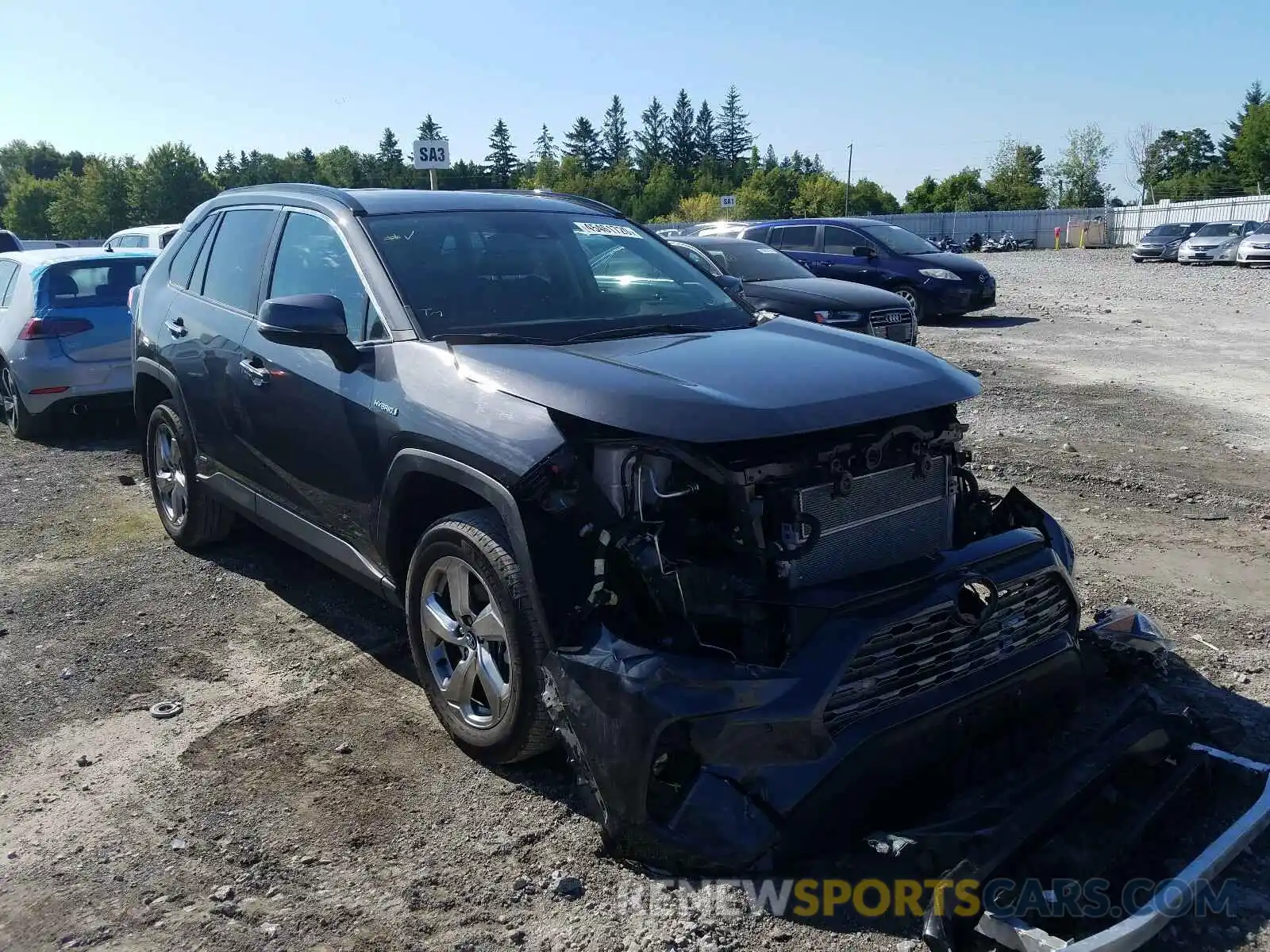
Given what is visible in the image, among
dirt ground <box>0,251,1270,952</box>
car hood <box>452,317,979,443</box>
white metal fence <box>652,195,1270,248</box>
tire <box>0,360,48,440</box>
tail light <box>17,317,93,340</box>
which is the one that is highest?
white metal fence <box>652,195,1270,248</box>

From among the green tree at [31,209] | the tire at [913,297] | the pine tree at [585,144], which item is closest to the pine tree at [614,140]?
the pine tree at [585,144]

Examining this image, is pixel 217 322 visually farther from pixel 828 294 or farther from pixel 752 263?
pixel 752 263

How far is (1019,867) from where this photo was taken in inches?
104

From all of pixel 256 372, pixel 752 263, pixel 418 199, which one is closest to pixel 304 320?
pixel 256 372

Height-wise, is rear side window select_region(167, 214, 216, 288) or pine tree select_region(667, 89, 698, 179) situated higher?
pine tree select_region(667, 89, 698, 179)

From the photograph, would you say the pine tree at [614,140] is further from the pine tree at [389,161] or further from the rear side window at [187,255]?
the rear side window at [187,255]

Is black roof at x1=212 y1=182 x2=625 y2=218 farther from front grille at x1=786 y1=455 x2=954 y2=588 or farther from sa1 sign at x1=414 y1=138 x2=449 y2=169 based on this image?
sa1 sign at x1=414 y1=138 x2=449 y2=169

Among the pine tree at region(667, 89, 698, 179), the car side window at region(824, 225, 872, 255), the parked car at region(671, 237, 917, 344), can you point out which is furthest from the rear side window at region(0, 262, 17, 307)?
the pine tree at region(667, 89, 698, 179)

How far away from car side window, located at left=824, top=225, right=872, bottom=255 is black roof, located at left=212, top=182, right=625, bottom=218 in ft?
42.2

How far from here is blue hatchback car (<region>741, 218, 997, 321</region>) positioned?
16.7 meters

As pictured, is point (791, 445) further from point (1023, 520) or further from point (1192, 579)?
point (1192, 579)

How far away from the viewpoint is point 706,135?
128 m

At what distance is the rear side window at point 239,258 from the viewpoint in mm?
4777

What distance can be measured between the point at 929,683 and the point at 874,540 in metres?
0.46
